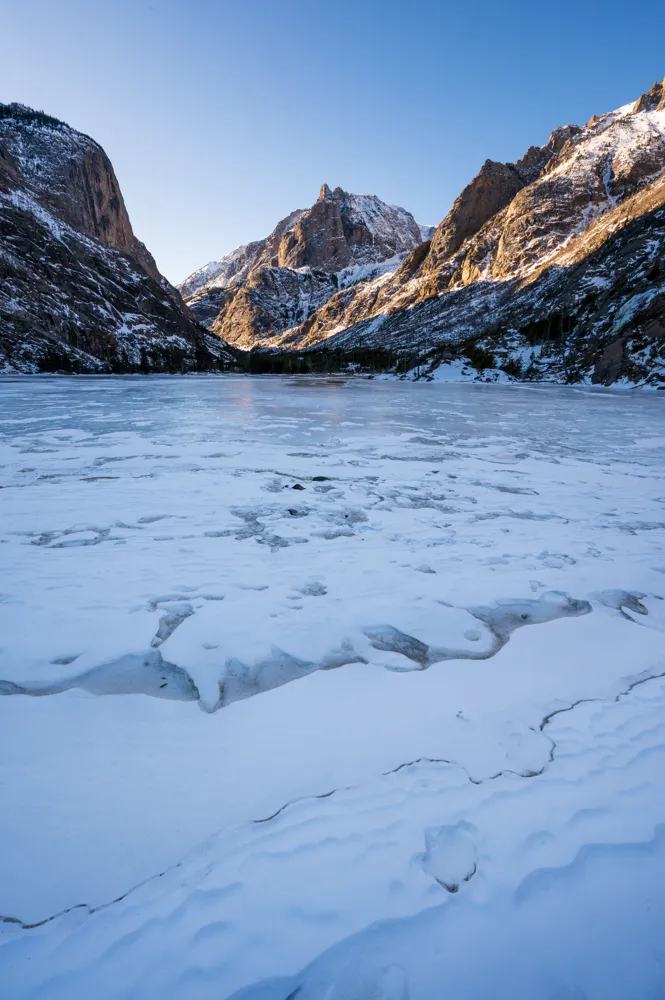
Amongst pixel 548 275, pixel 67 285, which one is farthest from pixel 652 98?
pixel 67 285

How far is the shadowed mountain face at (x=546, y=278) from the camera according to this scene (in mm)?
33656

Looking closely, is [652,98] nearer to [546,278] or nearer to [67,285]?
[546,278]

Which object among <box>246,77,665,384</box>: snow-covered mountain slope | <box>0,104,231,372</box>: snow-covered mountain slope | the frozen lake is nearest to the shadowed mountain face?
<box>246,77,665,384</box>: snow-covered mountain slope

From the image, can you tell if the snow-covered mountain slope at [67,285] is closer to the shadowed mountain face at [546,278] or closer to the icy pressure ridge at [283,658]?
the shadowed mountain face at [546,278]

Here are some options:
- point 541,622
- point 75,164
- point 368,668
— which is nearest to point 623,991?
point 368,668

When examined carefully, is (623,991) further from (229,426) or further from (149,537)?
(229,426)

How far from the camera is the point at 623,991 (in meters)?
1.24

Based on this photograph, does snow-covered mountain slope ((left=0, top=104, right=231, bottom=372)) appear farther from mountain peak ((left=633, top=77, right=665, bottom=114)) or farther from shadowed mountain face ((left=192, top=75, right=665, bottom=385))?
mountain peak ((left=633, top=77, right=665, bottom=114))

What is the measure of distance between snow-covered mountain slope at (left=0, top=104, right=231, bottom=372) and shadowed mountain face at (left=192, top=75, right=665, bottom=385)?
37360 millimetres

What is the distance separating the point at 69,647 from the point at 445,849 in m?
2.27

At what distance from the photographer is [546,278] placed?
7562cm

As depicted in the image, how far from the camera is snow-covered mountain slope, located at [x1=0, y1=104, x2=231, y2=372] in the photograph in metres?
45.4

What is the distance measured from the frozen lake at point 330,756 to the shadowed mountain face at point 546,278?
99.6 ft

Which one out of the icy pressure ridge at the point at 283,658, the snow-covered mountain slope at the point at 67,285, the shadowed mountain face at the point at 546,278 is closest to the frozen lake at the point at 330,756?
the icy pressure ridge at the point at 283,658
